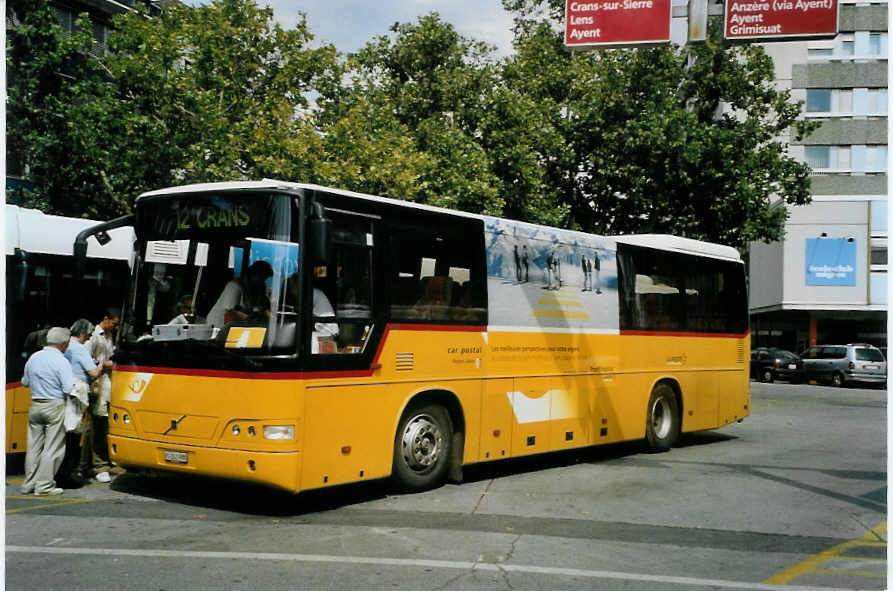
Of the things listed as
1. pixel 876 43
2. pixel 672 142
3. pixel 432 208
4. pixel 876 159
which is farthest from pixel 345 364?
pixel 876 43

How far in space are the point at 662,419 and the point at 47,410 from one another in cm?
862

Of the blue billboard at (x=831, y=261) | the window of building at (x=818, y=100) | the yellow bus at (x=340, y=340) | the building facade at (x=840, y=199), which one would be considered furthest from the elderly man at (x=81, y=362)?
the window of building at (x=818, y=100)

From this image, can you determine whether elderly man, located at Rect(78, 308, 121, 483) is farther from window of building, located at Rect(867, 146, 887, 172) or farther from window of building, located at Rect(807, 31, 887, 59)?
window of building, located at Rect(807, 31, 887, 59)

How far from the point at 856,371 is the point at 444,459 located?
32.6 m

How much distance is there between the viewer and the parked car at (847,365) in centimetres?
3916

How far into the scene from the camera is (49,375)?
995 cm

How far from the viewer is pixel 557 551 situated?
25.0 feet

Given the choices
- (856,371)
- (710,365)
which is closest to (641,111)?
(856,371)

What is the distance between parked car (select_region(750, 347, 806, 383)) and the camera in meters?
42.5

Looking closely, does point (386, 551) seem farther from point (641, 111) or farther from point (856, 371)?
point (856, 371)

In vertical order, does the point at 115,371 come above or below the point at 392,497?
above

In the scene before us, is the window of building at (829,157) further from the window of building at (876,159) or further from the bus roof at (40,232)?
the bus roof at (40,232)

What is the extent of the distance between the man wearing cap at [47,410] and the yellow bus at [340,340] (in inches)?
23.6

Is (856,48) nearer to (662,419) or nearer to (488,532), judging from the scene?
(662,419)
